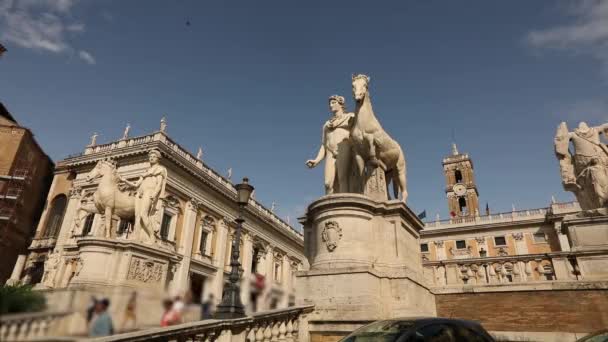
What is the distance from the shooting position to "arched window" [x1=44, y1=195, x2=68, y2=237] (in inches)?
1131

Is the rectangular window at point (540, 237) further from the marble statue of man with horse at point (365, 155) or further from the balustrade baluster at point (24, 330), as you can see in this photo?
the balustrade baluster at point (24, 330)

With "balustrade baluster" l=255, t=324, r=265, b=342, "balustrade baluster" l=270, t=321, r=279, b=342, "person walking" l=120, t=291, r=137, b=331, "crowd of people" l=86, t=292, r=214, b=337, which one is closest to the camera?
"crowd of people" l=86, t=292, r=214, b=337

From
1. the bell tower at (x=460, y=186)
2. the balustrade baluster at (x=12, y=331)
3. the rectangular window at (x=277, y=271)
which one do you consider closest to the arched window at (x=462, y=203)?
the bell tower at (x=460, y=186)

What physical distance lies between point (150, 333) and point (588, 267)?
8921mm

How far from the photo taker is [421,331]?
4.05 m

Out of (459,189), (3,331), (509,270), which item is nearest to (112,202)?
(3,331)

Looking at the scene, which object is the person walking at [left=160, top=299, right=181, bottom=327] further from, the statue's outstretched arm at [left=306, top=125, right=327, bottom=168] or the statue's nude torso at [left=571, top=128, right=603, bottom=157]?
the statue's nude torso at [left=571, top=128, right=603, bottom=157]

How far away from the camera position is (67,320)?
5.77 feet

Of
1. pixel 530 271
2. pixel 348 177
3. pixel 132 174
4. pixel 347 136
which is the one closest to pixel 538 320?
pixel 530 271

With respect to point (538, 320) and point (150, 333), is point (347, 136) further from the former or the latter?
point (150, 333)

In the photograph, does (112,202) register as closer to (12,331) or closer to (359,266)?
(359,266)

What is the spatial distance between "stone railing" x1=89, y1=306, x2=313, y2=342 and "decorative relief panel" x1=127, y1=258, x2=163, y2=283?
406 cm

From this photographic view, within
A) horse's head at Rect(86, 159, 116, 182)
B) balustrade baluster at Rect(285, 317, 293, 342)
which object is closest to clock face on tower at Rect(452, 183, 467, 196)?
horse's head at Rect(86, 159, 116, 182)

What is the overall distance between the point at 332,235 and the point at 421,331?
11.5ft
